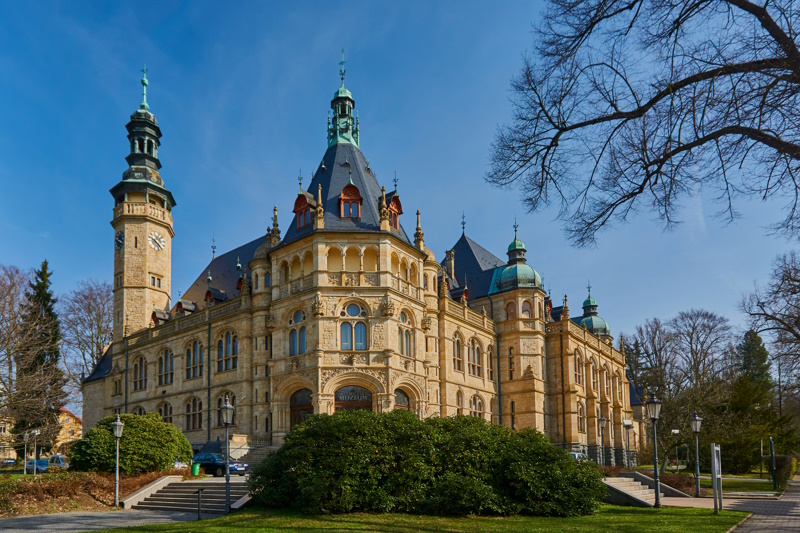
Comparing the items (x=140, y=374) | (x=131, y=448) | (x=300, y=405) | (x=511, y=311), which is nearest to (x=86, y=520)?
(x=131, y=448)

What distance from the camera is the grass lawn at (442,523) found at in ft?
52.8

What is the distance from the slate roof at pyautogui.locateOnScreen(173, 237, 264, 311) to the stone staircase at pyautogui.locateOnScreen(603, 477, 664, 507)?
93.1 ft

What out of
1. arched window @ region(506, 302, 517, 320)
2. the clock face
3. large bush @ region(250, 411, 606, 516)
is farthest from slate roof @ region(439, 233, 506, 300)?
large bush @ region(250, 411, 606, 516)

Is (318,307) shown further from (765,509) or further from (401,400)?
(765,509)

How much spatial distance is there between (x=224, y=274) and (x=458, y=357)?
61.0 ft

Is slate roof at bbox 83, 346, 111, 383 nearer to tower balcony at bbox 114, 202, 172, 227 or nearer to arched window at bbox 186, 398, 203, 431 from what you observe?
tower balcony at bbox 114, 202, 172, 227

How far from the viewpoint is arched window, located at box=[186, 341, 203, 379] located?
44.1 metres

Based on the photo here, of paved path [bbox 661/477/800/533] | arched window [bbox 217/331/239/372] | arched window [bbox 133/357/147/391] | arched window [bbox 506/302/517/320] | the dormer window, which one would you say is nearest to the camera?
paved path [bbox 661/477/800/533]

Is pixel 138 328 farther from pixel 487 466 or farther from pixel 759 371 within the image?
pixel 759 371

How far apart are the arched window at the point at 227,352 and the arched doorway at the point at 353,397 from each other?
8.54 meters

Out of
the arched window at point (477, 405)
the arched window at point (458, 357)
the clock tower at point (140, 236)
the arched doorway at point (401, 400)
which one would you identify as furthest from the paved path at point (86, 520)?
the clock tower at point (140, 236)

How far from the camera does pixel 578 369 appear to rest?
52219mm

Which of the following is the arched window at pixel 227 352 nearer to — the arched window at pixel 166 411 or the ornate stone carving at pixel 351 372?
the arched window at pixel 166 411

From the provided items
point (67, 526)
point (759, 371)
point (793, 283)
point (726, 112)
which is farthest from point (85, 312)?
point (759, 371)
